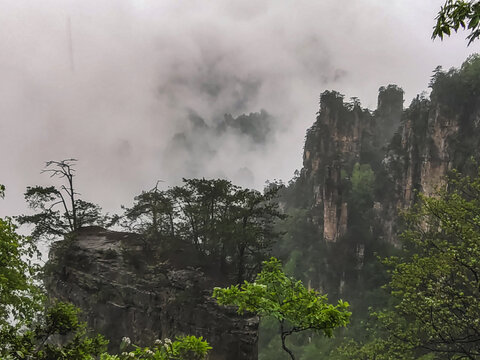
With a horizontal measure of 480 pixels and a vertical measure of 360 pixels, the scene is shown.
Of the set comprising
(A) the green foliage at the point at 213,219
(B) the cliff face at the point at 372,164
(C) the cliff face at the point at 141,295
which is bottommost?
(C) the cliff face at the point at 141,295

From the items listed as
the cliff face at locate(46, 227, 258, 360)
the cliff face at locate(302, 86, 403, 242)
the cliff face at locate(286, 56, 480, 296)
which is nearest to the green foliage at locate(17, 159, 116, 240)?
the cliff face at locate(46, 227, 258, 360)

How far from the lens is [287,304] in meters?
5.97

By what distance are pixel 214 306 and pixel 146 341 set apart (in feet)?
21.5

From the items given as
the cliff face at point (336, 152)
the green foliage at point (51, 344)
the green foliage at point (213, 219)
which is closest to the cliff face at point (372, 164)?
the cliff face at point (336, 152)

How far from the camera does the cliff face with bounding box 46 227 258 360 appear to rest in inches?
874

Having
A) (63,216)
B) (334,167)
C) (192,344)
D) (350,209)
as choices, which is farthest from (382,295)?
(192,344)

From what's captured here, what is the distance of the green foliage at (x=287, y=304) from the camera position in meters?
5.84

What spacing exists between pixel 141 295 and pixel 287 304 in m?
21.9

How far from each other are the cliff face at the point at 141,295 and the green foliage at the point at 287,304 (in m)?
17.4

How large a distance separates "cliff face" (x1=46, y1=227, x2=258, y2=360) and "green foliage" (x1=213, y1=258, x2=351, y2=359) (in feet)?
57.0

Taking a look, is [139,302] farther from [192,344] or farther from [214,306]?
[192,344]

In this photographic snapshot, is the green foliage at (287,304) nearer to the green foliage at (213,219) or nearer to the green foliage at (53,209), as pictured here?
the green foliage at (213,219)

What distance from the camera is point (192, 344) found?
560 centimetres

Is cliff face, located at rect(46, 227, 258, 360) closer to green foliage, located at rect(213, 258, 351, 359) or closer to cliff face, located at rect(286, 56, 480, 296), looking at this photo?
green foliage, located at rect(213, 258, 351, 359)
